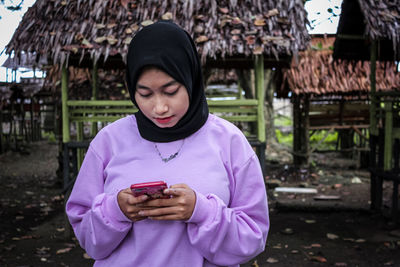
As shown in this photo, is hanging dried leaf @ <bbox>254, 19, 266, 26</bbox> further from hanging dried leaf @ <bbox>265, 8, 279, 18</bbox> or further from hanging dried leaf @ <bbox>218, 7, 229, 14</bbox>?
hanging dried leaf @ <bbox>218, 7, 229, 14</bbox>

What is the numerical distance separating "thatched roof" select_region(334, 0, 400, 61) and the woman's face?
5.78m

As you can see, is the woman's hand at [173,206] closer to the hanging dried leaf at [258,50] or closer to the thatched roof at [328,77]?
the hanging dried leaf at [258,50]

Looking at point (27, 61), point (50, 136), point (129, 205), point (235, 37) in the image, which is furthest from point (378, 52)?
point (50, 136)

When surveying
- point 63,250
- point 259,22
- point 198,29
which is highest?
point 259,22

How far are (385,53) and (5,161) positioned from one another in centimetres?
1355

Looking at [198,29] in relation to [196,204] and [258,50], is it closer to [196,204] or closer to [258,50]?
[258,50]

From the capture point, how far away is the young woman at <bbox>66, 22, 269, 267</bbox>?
146 cm

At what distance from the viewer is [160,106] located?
1.51 m

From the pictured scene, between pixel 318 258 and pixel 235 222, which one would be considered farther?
pixel 318 258

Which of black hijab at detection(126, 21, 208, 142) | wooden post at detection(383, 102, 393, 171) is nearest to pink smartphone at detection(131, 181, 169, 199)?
black hijab at detection(126, 21, 208, 142)

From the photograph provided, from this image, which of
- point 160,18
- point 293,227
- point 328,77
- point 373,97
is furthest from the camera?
point 328,77

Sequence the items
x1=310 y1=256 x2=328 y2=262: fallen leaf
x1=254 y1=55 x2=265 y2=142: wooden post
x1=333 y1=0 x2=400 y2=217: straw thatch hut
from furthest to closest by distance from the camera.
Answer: x1=333 y1=0 x2=400 y2=217: straw thatch hut
x1=254 y1=55 x2=265 y2=142: wooden post
x1=310 y1=256 x2=328 y2=262: fallen leaf

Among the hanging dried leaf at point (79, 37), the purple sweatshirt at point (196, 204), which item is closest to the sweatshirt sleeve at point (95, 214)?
the purple sweatshirt at point (196, 204)

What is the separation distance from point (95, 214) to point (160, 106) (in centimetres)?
48
